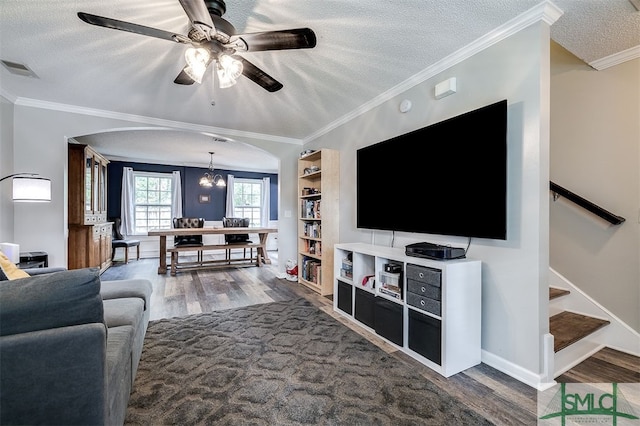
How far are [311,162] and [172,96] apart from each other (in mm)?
2117

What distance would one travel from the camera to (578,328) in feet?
7.10

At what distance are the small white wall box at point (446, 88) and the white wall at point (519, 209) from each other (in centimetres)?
5

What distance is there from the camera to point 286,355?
2115mm

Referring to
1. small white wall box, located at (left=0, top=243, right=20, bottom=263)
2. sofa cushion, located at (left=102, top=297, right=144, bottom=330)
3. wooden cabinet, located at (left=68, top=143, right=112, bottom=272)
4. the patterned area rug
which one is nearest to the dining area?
wooden cabinet, located at (left=68, top=143, right=112, bottom=272)

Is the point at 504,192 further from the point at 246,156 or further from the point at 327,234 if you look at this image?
the point at 246,156

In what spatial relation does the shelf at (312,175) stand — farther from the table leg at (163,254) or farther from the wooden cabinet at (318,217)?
the table leg at (163,254)

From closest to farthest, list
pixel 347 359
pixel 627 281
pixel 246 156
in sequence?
pixel 347 359 → pixel 627 281 → pixel 246 156

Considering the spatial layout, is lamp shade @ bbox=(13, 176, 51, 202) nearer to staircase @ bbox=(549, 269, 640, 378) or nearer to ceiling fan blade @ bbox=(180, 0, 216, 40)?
ceiling fan blade @ bbox=(180, 0, 216, 40)

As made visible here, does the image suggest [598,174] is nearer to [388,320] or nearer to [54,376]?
[388,320]

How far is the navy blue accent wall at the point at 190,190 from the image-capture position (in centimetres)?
672

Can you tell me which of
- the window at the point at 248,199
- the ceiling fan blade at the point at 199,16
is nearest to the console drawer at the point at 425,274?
the ceiling fan blade at the point at 199,16

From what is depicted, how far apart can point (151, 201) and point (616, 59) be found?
332 inches

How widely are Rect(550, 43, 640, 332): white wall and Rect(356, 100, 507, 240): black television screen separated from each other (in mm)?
1292

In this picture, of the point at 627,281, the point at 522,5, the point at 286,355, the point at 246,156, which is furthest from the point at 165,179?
the point at 627,281
